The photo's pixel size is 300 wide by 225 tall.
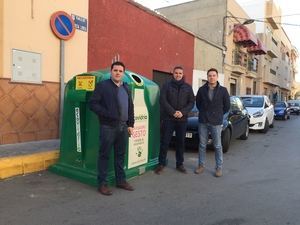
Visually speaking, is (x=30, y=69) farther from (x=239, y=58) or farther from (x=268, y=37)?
(x=268, y=37)

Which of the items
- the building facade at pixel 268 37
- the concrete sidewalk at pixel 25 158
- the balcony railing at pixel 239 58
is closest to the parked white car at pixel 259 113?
the concrete sidewalk at pixel 25 158

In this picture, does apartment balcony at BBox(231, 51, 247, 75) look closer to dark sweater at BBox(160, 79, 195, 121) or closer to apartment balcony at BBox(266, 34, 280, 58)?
apartment balcony at BBox(266, 34, 280, 58)

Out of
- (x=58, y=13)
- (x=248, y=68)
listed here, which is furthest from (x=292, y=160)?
(x=248, y=68)

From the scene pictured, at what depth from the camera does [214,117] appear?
6504 mm

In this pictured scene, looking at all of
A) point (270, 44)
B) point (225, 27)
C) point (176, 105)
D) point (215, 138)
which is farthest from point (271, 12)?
point (176, 105)

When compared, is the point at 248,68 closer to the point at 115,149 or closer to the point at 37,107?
the point at 37,107

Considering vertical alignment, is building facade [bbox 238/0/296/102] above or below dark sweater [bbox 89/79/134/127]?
above

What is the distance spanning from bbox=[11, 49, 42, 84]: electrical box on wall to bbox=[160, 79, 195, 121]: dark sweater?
3.18 m

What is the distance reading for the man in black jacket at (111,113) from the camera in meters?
5.12

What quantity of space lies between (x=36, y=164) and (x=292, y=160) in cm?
564

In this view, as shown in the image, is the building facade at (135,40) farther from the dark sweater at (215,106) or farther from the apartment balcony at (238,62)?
the apartment balcony at (238,62)

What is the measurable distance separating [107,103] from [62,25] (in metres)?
4.30

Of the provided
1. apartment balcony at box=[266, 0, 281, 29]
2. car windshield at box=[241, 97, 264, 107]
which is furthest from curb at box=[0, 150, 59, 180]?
apartment balcony at box=[266, 0, 281, 29]

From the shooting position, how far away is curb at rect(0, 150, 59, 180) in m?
5.92
